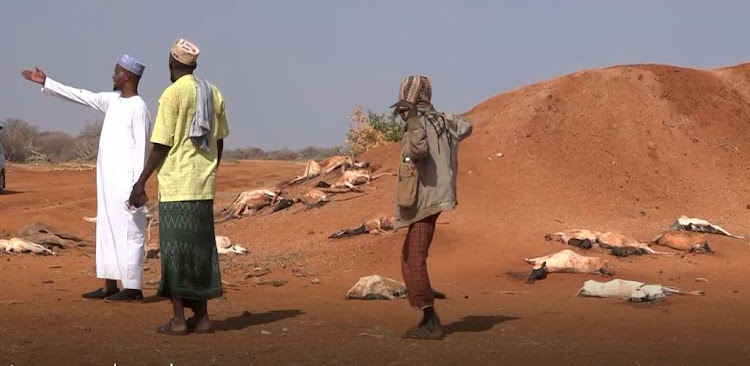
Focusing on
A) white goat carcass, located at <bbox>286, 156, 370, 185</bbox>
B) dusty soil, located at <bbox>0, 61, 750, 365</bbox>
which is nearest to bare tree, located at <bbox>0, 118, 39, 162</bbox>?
dusty soil, located at <bbox>0, 61, 750, 365</bbox>

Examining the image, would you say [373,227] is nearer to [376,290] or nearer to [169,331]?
[376,290]

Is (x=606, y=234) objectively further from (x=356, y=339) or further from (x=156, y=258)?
(x=356, y=339)

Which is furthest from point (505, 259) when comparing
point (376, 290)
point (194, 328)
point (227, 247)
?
point (194, 328)

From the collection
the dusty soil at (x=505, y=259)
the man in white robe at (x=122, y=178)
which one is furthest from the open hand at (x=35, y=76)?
the dusty soil at (x=505, y=259)

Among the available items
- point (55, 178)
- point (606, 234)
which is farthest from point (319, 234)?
point (55, 178)

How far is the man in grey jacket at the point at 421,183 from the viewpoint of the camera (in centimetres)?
709

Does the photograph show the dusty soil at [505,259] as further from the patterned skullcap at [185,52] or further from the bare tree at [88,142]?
the bare tree at [88,142]

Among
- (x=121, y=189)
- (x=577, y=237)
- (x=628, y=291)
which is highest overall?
(x=121, y=189)

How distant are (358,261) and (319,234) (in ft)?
5.85

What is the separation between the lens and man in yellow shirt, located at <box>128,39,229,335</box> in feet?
23.1

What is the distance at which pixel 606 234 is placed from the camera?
12391 mm

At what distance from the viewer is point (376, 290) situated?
30.5 feet

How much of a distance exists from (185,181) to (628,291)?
430cm

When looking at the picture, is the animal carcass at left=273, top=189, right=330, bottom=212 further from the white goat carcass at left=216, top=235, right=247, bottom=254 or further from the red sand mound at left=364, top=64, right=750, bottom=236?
the white goat carcass at left=216, top=235, right=247, bottom=254
